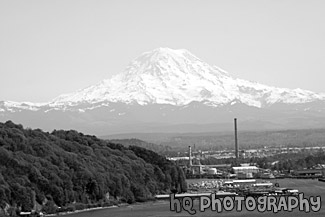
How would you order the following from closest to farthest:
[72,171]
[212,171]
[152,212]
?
[152,212]
[72,171]
[212,171]

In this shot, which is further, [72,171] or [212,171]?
[212,171]

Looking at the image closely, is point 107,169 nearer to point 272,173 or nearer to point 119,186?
point 119,186

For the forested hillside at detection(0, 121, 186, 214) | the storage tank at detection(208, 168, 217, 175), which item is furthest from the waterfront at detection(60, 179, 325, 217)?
the storage tank at detection(208, 168, 217, 175)

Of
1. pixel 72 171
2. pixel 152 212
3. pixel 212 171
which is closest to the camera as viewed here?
pixel 152 212

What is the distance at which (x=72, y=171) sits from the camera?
90062mm

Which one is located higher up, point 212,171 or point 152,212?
point 212,171

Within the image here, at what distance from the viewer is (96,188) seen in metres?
91.0

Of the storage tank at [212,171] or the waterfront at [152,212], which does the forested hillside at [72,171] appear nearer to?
the waterfront at [152,212]

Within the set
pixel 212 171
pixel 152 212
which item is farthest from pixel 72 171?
pixel 212 171

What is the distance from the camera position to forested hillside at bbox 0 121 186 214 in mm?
82875

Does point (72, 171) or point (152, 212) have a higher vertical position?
point (72, 171)

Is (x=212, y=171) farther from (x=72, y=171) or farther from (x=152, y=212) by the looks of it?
(x=152, y=212)

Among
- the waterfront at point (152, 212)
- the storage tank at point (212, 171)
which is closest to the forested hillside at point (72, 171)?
the waterfront at point (152, 212)

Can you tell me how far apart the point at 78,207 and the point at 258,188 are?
27.0 metres
